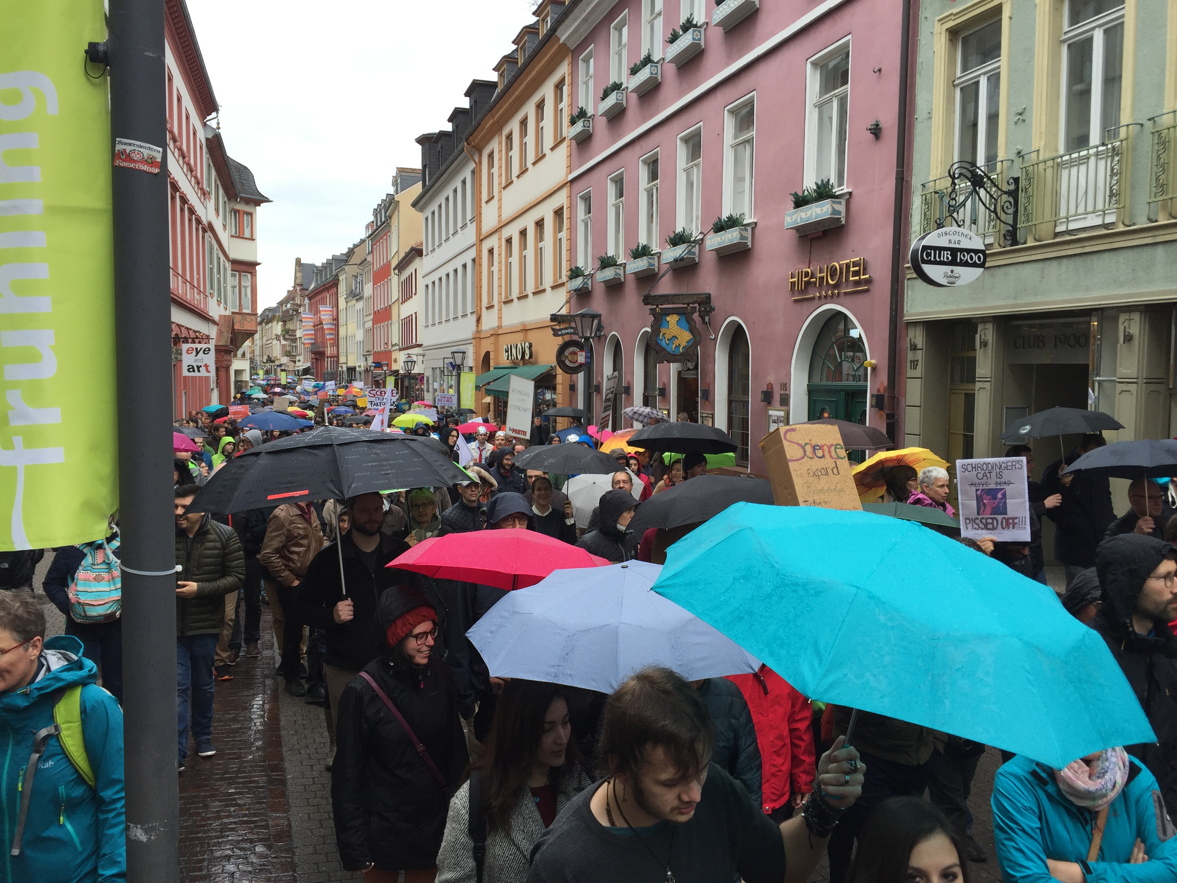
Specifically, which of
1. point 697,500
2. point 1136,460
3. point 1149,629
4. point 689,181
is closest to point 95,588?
point 697,500

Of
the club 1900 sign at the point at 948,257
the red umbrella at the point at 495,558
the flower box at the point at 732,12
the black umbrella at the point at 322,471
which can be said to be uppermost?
the flower box at the point at 732,12

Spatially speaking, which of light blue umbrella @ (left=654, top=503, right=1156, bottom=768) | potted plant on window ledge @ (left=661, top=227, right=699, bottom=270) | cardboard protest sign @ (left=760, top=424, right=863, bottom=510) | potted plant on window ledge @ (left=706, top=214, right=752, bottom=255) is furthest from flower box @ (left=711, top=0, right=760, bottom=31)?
light blue umbrella @ (left=654, top=503, right=1156, bottom=768)

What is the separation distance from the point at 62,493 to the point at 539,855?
1339mm

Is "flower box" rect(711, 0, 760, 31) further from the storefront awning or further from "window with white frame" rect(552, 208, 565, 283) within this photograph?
the storefront awning

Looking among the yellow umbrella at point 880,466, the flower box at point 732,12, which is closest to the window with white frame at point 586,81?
the flower box at point 732,12

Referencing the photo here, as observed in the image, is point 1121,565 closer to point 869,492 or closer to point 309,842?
point 309,842

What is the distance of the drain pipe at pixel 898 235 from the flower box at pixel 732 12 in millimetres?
4295

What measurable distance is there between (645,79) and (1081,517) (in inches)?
603

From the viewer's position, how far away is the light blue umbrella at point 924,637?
2262 millimetres

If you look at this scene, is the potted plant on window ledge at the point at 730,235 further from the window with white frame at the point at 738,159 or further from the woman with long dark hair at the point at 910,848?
the woman with long dark hair at the point at 910,848

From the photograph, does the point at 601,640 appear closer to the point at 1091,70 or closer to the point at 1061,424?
the point at 1061,424

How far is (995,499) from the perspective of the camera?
6.84m

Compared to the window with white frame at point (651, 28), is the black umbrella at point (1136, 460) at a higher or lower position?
lower

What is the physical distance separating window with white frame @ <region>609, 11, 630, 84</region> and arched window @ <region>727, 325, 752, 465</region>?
26.2 ft
